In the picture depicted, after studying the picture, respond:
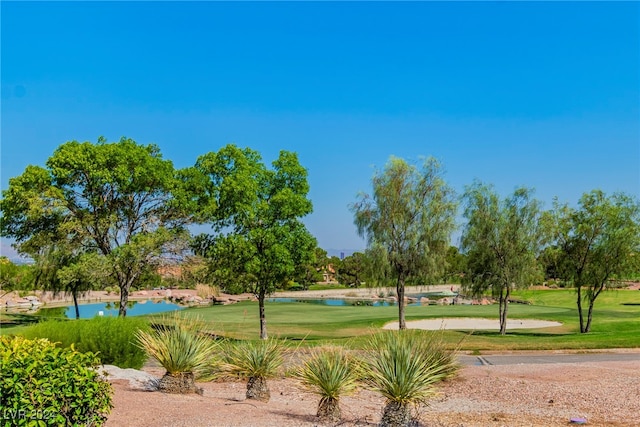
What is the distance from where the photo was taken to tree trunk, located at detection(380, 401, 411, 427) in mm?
8508

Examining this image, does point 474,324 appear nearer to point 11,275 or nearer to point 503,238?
point 503,238

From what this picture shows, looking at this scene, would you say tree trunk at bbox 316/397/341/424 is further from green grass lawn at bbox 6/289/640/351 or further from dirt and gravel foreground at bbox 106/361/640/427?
green grass lawn at bbox 6/289/640/351

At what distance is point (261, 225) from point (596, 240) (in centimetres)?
1831

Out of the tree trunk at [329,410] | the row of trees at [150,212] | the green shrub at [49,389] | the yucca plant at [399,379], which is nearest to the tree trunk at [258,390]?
the tree trunk at [329,410]

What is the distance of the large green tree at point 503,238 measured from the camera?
29.3 m

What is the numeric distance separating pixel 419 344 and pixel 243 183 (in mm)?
16439

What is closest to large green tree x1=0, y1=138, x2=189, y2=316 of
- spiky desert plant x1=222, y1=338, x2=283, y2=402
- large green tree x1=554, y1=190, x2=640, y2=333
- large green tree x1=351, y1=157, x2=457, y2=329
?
large green tree x1=351, y1=157, x2=457, y2=329

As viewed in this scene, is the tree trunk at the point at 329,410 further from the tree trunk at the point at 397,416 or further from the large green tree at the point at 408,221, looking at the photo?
the large green tree at the point at 408,221

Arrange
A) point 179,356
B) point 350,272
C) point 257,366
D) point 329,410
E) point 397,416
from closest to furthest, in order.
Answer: point 397,416 < point 329,410 < point 257,366 < point 179,356 < point 350,272

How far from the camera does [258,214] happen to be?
2591cm

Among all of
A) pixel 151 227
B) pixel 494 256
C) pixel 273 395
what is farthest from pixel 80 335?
pixel 494 256

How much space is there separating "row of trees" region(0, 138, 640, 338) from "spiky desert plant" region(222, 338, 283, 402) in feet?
43.4

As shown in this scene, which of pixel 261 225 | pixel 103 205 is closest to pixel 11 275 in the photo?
pixel 103 205

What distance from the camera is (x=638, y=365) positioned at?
16.6 meters
